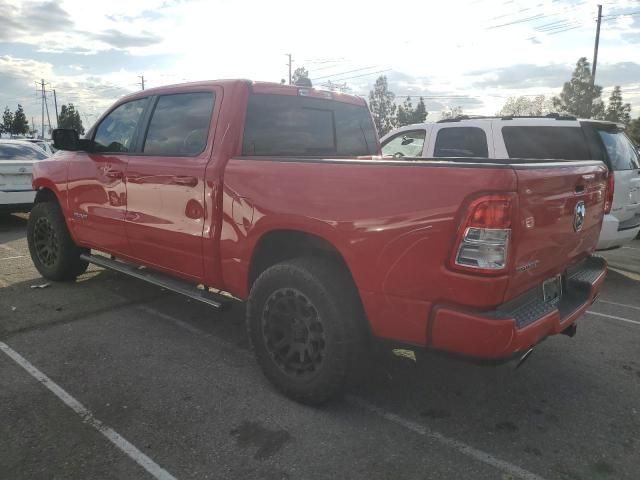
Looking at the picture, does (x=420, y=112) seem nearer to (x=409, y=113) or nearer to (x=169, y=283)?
(x=409, y=113)

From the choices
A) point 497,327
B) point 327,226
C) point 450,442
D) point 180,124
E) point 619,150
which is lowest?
point 450,442

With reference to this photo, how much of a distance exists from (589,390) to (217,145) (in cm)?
293

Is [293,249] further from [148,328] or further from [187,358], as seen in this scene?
[148,328]

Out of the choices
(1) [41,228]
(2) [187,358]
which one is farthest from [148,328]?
(1) [41,228]

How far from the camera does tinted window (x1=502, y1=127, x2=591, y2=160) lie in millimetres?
5711

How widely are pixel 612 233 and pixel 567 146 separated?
110cm

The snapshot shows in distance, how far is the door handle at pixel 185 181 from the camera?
3455 mm

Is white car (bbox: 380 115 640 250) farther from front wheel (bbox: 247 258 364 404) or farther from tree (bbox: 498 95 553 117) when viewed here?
tree (bbox: 498 95 553 117)

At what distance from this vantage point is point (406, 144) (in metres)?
7.29

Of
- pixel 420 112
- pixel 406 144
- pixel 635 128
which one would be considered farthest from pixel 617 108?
pixel 406 144

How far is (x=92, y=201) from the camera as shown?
4555 mm

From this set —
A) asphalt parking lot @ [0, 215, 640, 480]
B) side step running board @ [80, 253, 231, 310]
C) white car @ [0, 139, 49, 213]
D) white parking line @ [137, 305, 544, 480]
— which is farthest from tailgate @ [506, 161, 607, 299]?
white car @ [0, 139, 49, 213]

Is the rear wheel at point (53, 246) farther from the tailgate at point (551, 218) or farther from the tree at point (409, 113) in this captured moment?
the tree at point (409, 113)

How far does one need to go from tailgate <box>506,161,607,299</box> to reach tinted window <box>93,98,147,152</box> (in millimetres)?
3189
